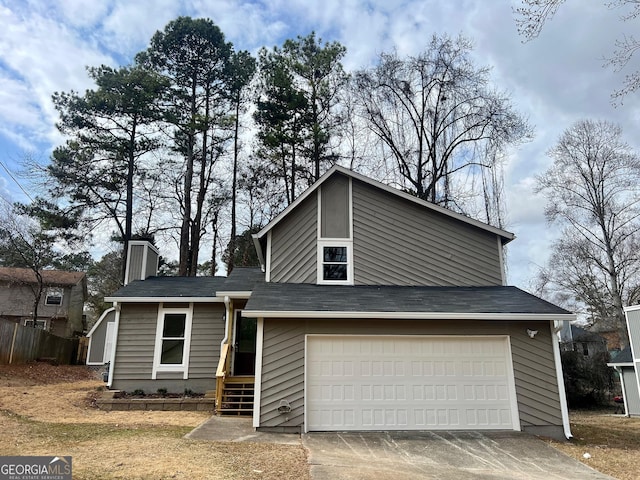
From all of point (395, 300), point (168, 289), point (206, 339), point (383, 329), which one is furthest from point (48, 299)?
point (383, 329)

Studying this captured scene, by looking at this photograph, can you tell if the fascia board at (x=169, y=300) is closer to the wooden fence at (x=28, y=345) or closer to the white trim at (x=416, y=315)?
the white trim at (x=416, y=315)

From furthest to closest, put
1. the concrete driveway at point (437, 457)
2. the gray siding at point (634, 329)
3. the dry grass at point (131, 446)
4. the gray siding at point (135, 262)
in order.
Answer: the gray siding at point (634, 329)
the gray siding at point (135, 262)
the concrete driveway at point (437, 457)
the dry grass at point (131, 446)

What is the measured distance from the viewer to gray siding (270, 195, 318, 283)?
11297 millimetres

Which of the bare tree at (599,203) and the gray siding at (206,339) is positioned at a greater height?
the bare tree at (599,203)

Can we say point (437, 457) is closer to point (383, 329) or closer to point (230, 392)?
point (383, 329)

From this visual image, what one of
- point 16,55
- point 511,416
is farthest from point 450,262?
point 16,55

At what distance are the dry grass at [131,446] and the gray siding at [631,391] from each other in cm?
1592

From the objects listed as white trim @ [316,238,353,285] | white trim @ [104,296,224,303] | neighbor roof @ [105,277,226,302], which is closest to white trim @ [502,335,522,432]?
white trim @ [316,238,353,285]

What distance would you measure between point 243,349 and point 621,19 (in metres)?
11.3

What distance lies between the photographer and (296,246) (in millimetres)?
11461

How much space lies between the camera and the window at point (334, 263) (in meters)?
11.2

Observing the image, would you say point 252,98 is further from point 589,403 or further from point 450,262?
point 589,403

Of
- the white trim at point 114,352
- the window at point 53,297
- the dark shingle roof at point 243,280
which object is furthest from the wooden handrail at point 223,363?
the window at point 53,297

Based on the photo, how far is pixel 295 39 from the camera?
24047 mm
